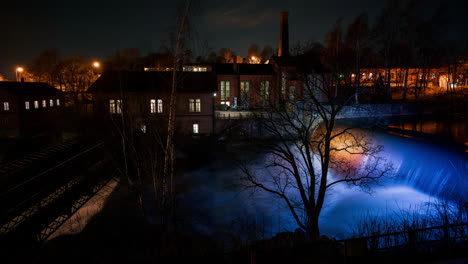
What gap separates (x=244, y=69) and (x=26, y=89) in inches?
1325

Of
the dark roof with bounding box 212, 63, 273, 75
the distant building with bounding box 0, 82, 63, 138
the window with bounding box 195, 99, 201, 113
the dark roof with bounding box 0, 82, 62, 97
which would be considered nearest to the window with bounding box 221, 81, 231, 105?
the dark roof with bounding box 212, 63, 273, 75

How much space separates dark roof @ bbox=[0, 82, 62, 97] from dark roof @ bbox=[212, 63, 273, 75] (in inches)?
1065

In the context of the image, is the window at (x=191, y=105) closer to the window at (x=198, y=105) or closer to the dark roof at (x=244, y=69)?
the window at (x=198, y=105)

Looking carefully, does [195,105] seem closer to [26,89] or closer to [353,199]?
[353,199]

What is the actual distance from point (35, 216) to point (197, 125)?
81.0 feet

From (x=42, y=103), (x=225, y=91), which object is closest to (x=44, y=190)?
(x=42, y=103)

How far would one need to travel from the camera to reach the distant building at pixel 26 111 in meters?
38.1

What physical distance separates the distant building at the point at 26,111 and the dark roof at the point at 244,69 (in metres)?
26.5

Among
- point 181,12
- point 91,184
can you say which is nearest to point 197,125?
point 91,184

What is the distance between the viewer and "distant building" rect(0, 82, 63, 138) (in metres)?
38.1

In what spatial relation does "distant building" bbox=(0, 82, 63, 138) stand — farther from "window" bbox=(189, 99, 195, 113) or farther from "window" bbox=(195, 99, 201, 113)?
"window" bbox=(195, 99, 201, 113)

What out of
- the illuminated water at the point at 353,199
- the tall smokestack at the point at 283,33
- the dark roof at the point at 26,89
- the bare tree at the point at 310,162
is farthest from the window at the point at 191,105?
the tall smokestack at the point at 283,33

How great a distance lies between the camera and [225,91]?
167 feet

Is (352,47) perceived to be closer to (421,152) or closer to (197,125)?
(421,152)
